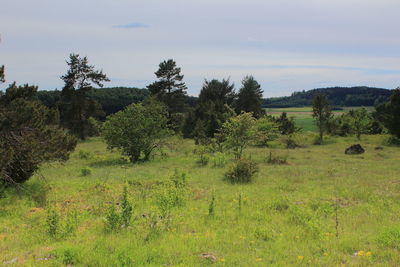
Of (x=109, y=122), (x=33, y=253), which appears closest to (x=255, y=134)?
(x=109, y=122)

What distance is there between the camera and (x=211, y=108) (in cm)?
4812

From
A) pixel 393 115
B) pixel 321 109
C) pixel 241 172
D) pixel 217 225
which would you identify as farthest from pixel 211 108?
pixel 217 225

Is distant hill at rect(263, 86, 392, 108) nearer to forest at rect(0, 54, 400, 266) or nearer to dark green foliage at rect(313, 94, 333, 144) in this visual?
dark green foliage at rect(313, 94, 333, 144)

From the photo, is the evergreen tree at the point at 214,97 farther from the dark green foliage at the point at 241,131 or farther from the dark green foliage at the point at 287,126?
the dark green foliage at the point at 241,131

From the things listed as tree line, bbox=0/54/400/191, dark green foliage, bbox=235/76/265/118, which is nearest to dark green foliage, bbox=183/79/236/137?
tree line, bbox=0/54/400/191

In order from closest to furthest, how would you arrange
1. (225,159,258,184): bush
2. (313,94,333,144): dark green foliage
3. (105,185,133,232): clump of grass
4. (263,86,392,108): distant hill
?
A: (105,185,133,232): clump of grass, (225,159,258,184): bush, (313,94,333,144): dark green foliage, (263,86,392,108): distant hill

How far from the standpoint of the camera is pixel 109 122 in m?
23.1

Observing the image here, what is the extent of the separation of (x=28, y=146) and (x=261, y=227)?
8.04 meters

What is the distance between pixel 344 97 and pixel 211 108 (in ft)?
376

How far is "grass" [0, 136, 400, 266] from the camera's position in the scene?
17.9ft

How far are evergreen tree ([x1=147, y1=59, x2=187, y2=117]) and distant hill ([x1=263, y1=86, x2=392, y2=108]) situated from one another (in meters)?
77.4

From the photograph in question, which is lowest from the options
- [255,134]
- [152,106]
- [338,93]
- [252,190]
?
[252,190]

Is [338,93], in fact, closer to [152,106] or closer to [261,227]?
[152,106]

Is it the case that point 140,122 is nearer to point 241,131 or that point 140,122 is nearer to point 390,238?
point 241,131
